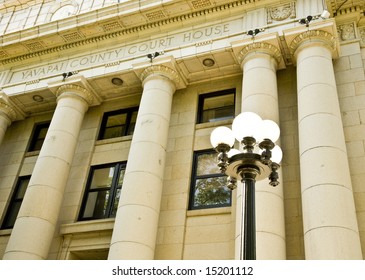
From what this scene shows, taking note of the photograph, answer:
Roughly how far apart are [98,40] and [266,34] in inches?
301

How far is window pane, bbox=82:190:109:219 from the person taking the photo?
1616 centimetres

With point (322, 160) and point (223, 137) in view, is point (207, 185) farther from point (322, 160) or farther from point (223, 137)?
point (223, 137)

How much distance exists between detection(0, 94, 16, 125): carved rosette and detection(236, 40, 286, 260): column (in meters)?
10.5

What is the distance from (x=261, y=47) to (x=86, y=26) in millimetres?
7926

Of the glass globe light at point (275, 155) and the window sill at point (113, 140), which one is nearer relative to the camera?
the glass globe light at point (275, 155)

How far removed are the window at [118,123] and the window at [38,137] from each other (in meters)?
3.20

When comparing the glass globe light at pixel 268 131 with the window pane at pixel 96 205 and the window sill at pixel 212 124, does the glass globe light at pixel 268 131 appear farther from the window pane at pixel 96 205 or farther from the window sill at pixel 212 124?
the window pane at pixel 96 205

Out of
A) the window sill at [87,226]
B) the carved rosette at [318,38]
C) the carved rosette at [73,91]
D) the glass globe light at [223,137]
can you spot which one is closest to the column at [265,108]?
the carved rosette at [318,38]

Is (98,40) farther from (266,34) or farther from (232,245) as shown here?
(232,245)

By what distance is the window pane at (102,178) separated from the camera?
1695cm

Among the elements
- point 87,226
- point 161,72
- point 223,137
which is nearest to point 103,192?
point 87,226

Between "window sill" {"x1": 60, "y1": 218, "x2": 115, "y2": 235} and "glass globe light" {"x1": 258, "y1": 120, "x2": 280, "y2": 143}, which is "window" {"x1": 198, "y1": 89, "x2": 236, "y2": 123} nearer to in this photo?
"window sill" {"x1": 60, "y1": 218, "x2": 115, "y2": 235}

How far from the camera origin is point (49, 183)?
15.5m

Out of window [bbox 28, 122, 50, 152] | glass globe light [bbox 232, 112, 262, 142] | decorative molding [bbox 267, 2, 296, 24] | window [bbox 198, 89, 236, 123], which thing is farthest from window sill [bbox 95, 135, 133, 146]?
glass globe light [bbox 232, 112, 262, 142]
